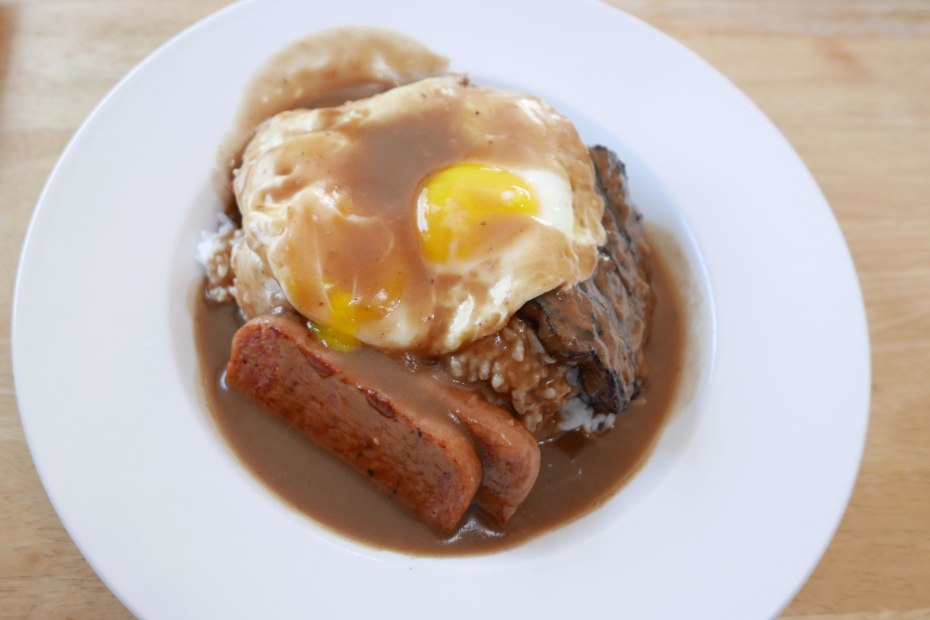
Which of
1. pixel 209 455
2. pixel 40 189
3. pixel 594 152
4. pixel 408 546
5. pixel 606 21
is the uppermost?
pixel 606 21

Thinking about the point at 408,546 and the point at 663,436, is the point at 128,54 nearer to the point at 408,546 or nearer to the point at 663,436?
the point at 408,546

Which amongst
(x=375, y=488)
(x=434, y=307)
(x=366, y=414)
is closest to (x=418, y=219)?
(x=434, y=307)

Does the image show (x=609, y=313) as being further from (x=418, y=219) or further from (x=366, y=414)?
(x=366, y=414)

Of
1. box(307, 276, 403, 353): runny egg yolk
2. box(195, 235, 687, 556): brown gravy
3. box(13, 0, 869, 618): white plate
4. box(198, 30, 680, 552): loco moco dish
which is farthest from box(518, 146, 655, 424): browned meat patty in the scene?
box(307, 276, 403, 353): runny egg yolk

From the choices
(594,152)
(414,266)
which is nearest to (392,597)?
(414,266)

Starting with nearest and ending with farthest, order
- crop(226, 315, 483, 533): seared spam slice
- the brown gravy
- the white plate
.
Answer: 1. the white plate
2. crop(226, 315, 483, 533): seared spam slice
3. the brown gravy

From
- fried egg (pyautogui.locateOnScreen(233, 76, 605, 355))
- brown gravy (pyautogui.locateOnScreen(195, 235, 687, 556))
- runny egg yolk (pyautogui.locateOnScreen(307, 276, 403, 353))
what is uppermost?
fried egg (pyautogui.locateOnScreen(233, 76, 605, 355))

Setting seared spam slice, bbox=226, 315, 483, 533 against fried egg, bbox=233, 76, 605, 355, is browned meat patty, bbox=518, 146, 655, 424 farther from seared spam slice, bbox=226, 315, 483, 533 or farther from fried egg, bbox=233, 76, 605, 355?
seared spam slice, bbox=226, 315, 483, 533
